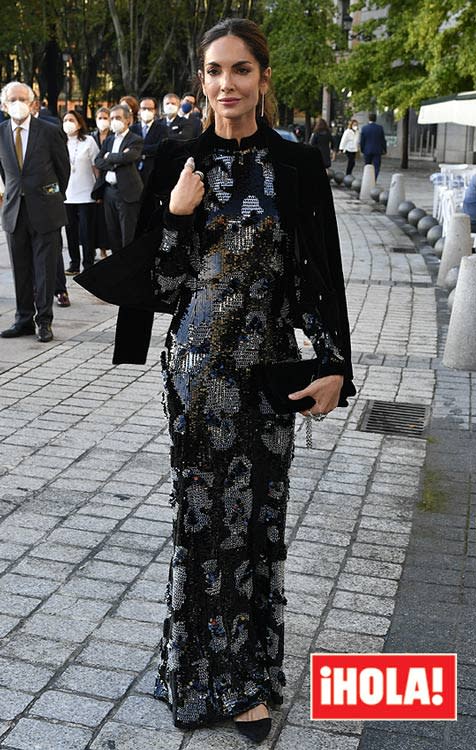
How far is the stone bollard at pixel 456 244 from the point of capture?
1327 cm

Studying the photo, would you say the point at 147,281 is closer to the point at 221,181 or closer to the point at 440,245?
the point at 221,181

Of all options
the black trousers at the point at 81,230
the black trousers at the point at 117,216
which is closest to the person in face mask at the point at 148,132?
the black trousers at the point at 81,230

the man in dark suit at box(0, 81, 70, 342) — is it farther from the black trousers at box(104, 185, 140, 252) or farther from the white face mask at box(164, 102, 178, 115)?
the white face mask at box(164, 102, 178, 115)

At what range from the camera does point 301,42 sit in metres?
44.8

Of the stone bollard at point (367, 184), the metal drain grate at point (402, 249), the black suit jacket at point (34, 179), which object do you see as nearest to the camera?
the black suit jacket at point (34, 179)

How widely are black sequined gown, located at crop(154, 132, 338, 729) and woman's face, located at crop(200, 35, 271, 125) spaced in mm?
111

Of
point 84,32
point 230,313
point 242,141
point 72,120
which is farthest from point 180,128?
point 84,32

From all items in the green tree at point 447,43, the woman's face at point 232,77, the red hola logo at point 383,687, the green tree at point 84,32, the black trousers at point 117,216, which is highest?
the green tree at point 84,32

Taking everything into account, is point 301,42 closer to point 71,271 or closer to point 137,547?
point 71,271

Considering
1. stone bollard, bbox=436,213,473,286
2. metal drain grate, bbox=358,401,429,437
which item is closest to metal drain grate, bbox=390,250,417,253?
stone bollard, bbox=436,213,473,286

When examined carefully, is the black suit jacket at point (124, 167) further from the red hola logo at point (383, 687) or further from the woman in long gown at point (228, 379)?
the woman in long gown at point (228, 379)

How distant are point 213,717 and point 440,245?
1261 cm

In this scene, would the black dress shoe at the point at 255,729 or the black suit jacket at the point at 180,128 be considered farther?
the black suit jacket at the point at 180,128

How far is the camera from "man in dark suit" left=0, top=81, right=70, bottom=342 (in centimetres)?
961
